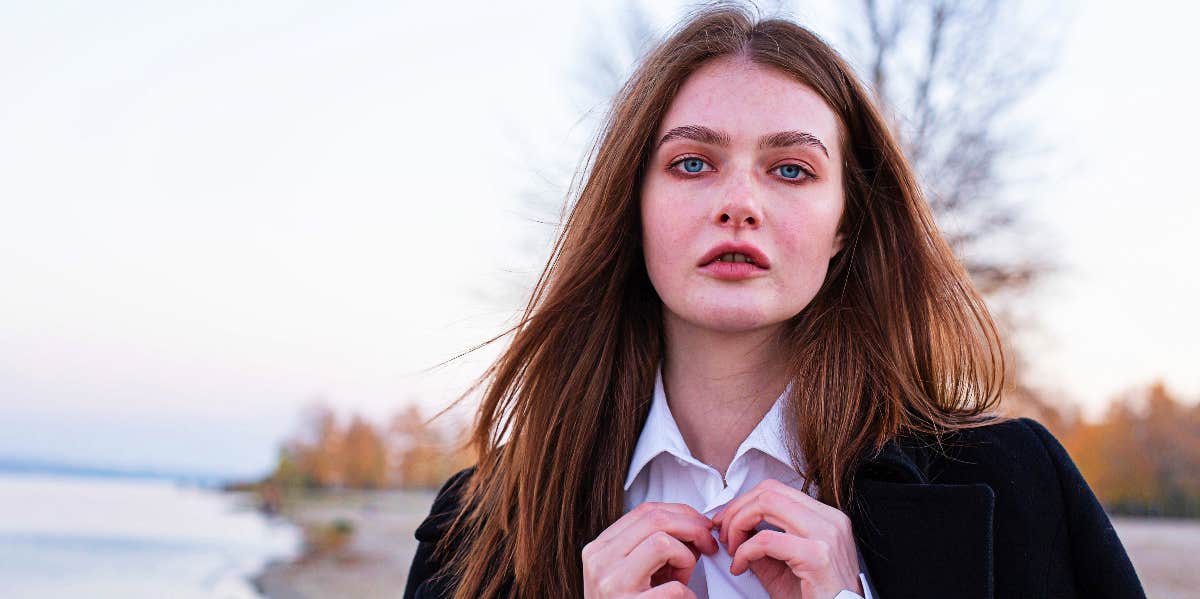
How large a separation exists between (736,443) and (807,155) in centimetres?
74

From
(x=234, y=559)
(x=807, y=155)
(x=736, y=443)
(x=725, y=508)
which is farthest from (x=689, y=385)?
(x=234, y=559)

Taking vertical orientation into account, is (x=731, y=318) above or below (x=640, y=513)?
above

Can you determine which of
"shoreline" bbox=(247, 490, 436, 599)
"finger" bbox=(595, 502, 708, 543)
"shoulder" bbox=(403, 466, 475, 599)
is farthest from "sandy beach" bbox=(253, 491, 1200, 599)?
"finger" bbox=(595, 502, 708, 543)

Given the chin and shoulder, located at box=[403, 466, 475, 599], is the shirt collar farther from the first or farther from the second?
shoulder, located at box=[403, 466, 475, 599]

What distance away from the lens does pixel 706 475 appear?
2.48 m

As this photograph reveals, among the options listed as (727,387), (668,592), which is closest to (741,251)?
(727,387)

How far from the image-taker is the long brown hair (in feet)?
8.05

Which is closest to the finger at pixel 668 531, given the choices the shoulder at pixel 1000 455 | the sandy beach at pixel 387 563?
the shoulder at pixel 1000 455

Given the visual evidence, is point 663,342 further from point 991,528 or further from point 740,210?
point 991,528

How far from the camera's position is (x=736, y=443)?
8.24 ft

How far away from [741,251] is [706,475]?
1.96ft

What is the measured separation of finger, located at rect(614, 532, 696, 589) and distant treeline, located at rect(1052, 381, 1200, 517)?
962 inches

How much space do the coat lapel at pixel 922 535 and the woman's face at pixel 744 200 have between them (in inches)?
18.7

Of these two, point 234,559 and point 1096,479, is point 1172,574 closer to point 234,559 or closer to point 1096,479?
point 1096,479
